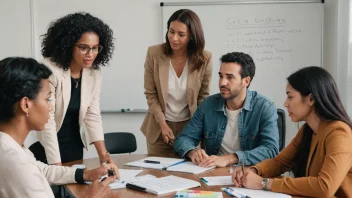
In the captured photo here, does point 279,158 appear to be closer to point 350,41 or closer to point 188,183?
point 188,183

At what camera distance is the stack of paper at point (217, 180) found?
1895 millimetres

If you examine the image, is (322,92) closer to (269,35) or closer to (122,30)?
(269,35)

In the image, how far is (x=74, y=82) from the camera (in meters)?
2.41

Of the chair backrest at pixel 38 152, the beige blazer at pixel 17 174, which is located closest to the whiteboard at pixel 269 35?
the chair backrest at pixel 38 152

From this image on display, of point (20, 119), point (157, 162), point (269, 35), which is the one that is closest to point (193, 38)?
point (157, 162)

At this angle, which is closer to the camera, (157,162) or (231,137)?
(157,162)

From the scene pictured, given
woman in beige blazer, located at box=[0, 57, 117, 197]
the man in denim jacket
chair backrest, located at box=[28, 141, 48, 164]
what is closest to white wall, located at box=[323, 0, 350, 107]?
the man in denim jacket

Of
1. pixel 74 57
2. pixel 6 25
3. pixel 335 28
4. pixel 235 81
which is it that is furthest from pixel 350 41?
pixel 6 25

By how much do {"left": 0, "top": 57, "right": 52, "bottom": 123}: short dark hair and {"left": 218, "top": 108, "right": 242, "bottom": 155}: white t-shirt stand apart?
4.65ft

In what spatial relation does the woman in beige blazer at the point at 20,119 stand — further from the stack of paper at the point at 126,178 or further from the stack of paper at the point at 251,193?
the stack of paper at the point at 251,193

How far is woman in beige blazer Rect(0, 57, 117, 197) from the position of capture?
1.21 meters

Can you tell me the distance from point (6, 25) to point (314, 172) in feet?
11.0

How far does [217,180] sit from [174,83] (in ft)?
3.38

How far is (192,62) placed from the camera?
2.80 meters
